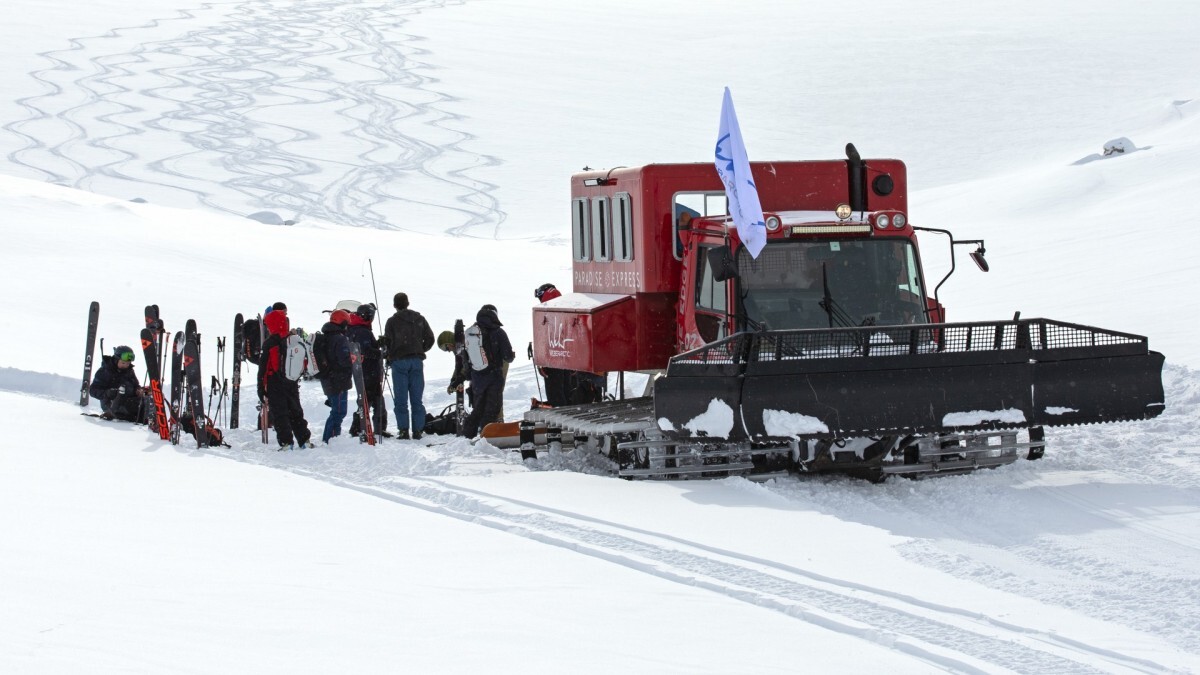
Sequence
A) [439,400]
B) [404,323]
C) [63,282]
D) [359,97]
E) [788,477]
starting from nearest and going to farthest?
[788,477]
[404,323]
[439,400]
[63,282]
[359,97]

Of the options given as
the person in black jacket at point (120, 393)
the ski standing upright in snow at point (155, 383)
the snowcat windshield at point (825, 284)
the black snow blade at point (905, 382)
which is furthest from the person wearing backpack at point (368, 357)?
the black snow blade at point (905, 382)

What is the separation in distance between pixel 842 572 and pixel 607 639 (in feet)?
5.17

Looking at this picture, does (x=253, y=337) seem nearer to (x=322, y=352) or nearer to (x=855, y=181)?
(x=322, y=352)

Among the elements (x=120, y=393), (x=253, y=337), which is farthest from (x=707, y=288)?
(x=253, y=337)

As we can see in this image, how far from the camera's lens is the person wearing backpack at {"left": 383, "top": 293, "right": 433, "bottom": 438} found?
1372cm

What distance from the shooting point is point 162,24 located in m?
71.8

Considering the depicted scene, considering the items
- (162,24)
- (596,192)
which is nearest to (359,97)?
(162,24)

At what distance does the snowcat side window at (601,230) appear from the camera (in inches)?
484

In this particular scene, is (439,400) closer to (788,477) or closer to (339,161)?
(788,477)

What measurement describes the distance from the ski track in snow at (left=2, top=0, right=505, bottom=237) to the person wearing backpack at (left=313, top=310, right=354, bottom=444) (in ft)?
98.6

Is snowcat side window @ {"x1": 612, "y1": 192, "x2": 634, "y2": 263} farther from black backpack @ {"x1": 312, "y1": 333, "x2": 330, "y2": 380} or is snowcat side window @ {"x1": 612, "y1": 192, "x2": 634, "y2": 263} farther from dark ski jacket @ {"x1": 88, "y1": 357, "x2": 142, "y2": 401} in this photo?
dark ski jacket @ {"x1": 88, "y1": 357, "x2": 142, "y2": 401}

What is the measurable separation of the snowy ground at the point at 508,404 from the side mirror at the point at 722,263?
58.4 inches

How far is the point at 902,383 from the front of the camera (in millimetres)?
9031

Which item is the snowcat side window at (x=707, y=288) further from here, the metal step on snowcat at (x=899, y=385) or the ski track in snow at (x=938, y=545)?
the ski track in snow at (x=938, y=545)
